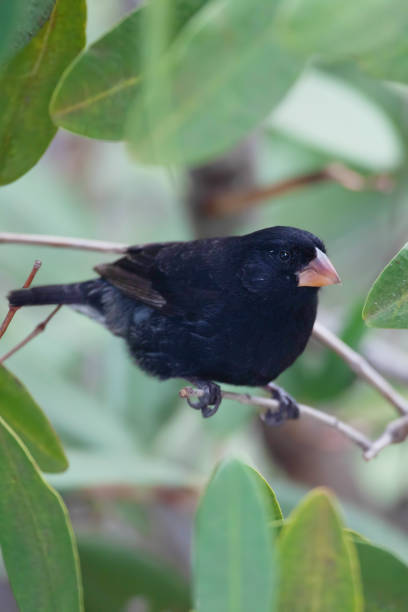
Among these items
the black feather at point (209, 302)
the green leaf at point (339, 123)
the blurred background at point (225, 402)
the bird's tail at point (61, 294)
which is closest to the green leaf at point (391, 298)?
the black feather at point (209, 302)

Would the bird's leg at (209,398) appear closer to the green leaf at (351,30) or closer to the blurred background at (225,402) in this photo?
the blurred background at (225,402)

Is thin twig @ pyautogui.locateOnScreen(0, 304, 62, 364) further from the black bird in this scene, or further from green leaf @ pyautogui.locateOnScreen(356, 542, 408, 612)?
green leaf @ pyautogui.locateOnScreen(356, 542, 408, 612)

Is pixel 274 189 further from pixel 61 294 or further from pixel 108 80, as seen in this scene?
pixel 108 80

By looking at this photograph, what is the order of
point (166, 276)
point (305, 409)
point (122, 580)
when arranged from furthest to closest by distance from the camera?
point (122, 580) → point (166, 276) → point (305, 409)

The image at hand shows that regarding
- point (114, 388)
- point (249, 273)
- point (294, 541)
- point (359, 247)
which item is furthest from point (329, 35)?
point (359, 247)

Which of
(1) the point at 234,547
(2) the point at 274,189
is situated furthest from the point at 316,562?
(2) the point at 274,189

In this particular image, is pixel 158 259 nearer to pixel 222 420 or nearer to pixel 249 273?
pixel 249 273

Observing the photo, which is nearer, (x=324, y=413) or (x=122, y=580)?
(x=324, y=413)

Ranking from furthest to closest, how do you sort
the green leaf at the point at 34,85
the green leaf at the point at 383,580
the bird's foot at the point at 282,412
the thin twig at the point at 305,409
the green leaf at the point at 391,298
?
the bird's foot at the point at 282,412, the thin twig at the point at 305,409, the green leaf at the point at 34,85, the green leaf at the point at 383,580, the green leaf at the point at 391,298
